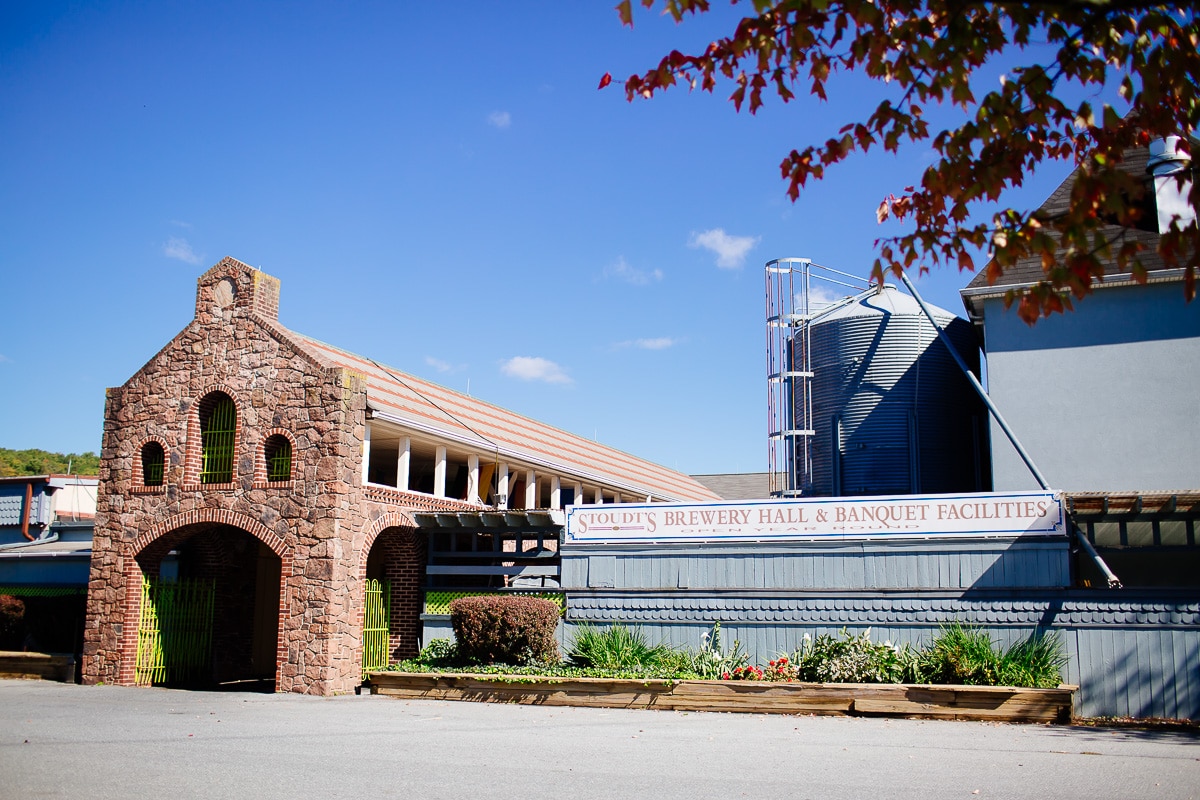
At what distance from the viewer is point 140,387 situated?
66.3ft

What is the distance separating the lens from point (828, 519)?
16609 millimetres

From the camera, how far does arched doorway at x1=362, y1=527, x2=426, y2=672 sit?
64.8ft

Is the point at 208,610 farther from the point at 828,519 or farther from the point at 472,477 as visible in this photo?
the point at 828,519

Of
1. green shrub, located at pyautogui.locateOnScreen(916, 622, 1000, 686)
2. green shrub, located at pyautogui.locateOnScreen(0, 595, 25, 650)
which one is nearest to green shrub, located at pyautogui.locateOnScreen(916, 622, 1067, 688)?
green shrub, located at pyautogui.locateOnScreen(916, 622, 1000, 686)

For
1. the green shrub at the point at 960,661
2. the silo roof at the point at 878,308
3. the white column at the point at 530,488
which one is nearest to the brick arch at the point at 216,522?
the white column at the point at 530,488

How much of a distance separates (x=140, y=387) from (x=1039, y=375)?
1749 centimetres

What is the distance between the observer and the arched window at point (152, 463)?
65.6 feet

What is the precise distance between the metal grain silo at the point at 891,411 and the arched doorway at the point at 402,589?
8.65m

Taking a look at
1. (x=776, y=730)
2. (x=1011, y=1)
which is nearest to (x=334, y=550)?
(x=776, y=730)

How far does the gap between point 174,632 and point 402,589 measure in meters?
4.71

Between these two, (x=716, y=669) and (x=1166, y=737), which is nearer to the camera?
(x=1166, y=737)

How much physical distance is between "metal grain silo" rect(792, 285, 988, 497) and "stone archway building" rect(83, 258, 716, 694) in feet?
23.8

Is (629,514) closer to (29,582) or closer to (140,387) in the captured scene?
(140,387)

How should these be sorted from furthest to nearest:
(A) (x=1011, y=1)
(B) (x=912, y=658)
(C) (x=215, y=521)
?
(C) (x=215, y=521) < (B) (x=912, y=658) < (A) (x=1011, y=1)
